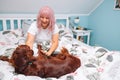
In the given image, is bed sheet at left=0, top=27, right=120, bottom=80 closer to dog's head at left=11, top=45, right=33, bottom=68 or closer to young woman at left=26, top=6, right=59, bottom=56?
dog's head at left=11, top=45, right=33, bottom=68

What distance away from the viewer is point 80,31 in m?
3.08

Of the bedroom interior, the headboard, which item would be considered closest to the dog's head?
the bedroom interior

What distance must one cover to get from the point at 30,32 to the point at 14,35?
649 mm

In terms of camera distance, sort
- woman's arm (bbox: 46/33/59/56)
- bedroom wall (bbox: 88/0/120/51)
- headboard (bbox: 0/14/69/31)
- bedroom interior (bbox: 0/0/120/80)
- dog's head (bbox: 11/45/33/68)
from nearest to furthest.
A: dog's head (bbox: 11/45/33/68)
bedroom interior (bbox: 0/0/120/80)
woman's arm (bbox: 46/33/59/56)
headboard (bbox: 0/14/69/31)
bedroom wall (bbox: 88/0/120/51)

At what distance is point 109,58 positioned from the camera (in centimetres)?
138

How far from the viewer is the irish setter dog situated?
1173 millimetres

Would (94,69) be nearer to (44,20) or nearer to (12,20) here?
(44,20)

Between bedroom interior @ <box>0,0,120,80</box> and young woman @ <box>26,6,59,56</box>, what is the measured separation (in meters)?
0.18

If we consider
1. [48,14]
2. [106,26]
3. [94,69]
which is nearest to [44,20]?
[48,14]

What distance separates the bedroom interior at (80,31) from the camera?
4.29 ft

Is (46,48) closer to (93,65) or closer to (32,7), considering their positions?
(93,65)

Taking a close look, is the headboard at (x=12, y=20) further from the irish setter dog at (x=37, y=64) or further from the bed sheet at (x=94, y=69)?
the irish setter dog at (x=37, y=64)

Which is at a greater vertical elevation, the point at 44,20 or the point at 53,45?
the point at 44,20

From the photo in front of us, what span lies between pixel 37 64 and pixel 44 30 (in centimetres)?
71
